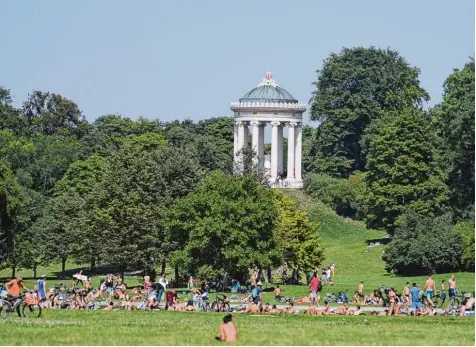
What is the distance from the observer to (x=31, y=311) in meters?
56.4

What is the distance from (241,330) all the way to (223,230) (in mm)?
32433

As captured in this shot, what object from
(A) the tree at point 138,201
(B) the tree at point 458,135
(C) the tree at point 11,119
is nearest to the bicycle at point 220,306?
(A) the tree at point 138,201

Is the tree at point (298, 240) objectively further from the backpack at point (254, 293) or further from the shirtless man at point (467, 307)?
the shirtless man at point (467, 307)

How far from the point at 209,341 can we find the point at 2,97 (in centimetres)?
12943

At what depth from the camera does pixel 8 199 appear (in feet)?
300

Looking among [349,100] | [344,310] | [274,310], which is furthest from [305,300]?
[349,100]

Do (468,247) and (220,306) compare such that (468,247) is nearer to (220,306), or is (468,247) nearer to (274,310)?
(220,306)

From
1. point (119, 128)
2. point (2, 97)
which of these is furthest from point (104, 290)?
point (2, 97)

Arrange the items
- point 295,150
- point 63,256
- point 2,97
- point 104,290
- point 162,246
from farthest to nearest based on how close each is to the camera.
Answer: point 2,97, point 295,150, point 63,256, point 162,246, point 104,290

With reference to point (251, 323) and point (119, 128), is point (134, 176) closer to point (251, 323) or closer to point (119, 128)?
point (251, 323)

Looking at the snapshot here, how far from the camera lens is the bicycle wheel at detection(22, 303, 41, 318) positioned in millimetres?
56250

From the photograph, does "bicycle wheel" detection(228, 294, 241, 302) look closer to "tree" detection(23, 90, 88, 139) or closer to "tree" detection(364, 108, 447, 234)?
"tree" detection(364, 108, 447, 234)

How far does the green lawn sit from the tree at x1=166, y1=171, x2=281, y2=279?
2250cm

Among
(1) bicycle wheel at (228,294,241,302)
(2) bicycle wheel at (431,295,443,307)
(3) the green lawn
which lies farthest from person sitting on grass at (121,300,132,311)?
(2) bicycle wheel at (431,295,443,307)
